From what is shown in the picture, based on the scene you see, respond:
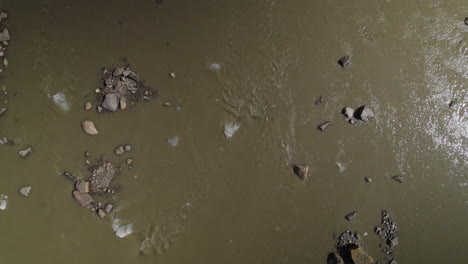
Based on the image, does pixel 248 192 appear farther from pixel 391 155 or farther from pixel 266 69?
pixel 391 155

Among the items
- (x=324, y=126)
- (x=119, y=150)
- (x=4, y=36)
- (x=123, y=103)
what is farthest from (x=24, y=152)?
(x=324, y=126)

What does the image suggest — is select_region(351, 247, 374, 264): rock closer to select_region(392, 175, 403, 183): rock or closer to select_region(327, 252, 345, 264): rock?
select_region(327, 252, 345, 264): rock

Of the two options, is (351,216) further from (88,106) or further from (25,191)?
(25,191)

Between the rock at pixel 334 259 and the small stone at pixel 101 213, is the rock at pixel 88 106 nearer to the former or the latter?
the small stone at pixel 101 213

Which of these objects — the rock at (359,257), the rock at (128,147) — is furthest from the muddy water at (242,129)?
the rock at (359,257)

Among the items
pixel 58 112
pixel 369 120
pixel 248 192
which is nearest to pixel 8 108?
pixel 58 112

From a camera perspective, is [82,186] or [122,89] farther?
[122,89]
